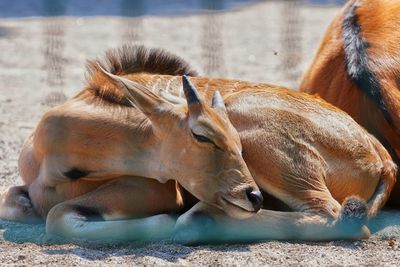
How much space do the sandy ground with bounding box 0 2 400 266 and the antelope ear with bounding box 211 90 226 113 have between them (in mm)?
694

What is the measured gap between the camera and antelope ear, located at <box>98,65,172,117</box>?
17.6ft

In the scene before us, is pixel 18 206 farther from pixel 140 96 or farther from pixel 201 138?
pixel 201 138

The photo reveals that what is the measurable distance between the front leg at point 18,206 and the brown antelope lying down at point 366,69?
190cm

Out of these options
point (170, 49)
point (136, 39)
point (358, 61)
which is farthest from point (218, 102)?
point (136, 39)

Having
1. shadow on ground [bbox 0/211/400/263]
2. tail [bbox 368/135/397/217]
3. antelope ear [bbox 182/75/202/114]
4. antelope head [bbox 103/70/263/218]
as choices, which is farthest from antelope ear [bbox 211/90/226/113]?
tail [bbox 368/135/397/217]

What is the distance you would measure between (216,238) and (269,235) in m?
0.27

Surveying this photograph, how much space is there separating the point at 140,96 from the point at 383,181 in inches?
55.3

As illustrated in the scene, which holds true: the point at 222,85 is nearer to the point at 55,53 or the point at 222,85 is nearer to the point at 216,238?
→ the point at 216,238

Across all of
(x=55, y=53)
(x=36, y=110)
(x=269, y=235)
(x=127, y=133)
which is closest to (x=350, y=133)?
(x=269, y=235)

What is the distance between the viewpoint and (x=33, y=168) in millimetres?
5918

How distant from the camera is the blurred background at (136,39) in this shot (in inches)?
385

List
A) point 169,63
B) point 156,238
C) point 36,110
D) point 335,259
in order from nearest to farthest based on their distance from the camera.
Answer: point 335,259, point 156,238, point 169,63, point 36,110

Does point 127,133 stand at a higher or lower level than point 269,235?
higher

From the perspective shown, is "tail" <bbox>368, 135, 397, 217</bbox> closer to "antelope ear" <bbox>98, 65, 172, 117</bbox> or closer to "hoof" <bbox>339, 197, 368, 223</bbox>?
"hoof" <bbox>339, 197, 368, 223</bbox>
